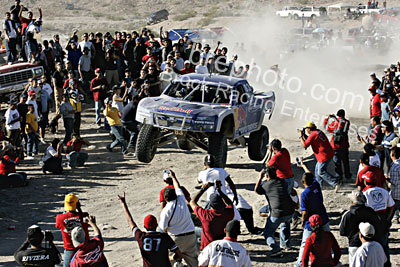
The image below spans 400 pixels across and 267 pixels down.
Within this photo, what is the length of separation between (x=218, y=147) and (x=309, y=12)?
163 ft

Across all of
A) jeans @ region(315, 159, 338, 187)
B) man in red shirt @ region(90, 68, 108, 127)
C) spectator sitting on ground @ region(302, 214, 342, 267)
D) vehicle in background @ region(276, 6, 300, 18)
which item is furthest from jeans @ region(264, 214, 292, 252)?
vehicle in background @ region(276, 6, 300, 18)

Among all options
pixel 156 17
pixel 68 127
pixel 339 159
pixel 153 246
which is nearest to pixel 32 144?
pixel 68 127

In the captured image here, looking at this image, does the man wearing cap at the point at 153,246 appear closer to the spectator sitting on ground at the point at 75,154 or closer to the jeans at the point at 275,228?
the jeans at the point at 275,228

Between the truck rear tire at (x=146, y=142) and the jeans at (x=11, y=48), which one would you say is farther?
the jeans at (x=11, y=48)

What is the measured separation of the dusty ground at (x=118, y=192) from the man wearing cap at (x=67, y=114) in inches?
31.0

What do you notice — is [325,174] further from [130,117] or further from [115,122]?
[115,122]

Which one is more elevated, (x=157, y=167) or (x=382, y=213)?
(x=382, y=213)

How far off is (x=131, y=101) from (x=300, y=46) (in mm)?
31111

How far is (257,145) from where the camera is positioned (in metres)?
15.8

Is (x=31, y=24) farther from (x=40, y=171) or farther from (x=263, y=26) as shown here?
(x=263, y=26)

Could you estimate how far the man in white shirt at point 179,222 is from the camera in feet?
28.1

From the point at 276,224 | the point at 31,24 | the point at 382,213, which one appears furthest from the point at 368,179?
the point at 31,24

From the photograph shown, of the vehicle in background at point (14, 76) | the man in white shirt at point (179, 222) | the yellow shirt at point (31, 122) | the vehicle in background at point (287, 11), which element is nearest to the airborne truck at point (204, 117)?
the yellow shirt at point (31, 122)

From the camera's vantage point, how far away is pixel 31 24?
72.8ft
